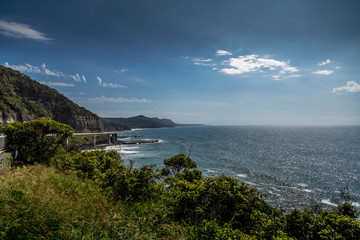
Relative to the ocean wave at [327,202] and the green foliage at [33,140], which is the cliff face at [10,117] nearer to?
the green foliage at [33,140]

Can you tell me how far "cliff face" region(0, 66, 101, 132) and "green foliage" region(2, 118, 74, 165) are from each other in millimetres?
84482

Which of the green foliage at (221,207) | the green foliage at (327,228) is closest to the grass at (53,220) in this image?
the green foliage at (221,207)

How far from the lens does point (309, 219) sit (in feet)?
33.4

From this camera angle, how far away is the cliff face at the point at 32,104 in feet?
280

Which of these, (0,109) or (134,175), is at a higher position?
(0,109)

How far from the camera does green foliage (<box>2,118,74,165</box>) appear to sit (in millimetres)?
A: 13703

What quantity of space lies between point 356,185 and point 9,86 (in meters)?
151

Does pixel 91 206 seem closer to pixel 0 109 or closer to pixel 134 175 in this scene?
pixel 134 175

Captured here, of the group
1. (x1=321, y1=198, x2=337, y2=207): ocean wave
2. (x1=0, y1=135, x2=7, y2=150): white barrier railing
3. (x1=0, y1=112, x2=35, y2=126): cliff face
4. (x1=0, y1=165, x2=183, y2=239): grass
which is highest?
(x1=0, y1=112, x2=35, y2=126): cliff face

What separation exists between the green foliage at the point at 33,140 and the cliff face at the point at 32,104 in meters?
84.5

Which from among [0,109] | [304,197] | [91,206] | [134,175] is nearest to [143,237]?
[91,206]

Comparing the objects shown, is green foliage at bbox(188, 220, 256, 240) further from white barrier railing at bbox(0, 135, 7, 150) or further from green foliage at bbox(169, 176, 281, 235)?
white barrier railing at bbox(0, 135, 7, 150)

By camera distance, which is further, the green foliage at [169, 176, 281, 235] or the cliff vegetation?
the green foliage at [169, 176, 281, 235]

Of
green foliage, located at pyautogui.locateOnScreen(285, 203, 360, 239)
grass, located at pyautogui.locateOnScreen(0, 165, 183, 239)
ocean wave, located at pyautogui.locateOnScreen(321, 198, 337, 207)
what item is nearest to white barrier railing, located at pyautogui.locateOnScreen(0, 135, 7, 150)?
grass, located at pyautogui.locateOnScreen(0, 165, 183, 239)
